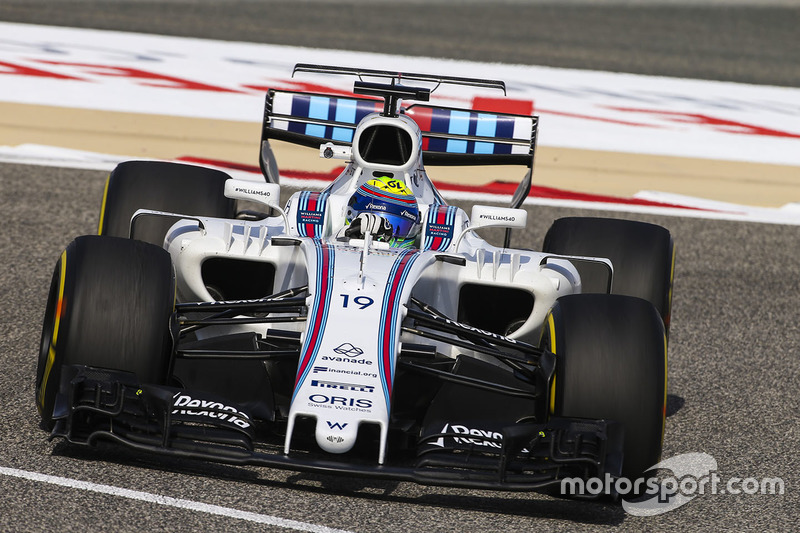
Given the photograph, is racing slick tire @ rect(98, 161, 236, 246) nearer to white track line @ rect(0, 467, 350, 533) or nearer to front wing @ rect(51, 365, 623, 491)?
front wing @ rect(51, 365, 623, 491)

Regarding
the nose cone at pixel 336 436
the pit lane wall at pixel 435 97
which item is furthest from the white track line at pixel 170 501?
the pit lane wall at pixel 435 97

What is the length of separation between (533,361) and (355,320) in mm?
856

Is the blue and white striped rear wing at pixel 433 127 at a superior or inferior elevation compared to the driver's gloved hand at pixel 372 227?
superior

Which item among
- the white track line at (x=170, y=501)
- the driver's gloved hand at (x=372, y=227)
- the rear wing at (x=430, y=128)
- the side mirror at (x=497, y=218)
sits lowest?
the white track line at (x=170, y=501)

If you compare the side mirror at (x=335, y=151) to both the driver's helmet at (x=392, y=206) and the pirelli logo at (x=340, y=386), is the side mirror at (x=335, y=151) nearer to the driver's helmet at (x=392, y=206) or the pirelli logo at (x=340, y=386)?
the driver's helmet at (x=392, y=206)

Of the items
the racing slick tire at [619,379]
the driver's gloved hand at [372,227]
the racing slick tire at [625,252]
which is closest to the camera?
the racing slick tire at [619,379]

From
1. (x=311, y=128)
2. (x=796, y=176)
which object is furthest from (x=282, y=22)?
(x=311, y=128)

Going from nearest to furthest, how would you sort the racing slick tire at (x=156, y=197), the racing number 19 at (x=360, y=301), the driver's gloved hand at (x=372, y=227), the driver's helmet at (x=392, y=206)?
the racing number 19 at (x=360, y=301) → the driver's gloved hand at (x=372, y=227) → the driver's helmet at (x=392, y=206) → the racing slick tire at (x=156, y=197)

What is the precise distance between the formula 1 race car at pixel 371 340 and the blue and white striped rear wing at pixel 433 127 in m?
0.77

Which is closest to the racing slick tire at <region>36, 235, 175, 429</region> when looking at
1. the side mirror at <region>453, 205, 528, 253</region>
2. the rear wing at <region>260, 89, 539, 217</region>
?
the side mirror at <region>453, 205, 528, 253</region>

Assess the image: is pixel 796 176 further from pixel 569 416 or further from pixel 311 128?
pixel 569 416

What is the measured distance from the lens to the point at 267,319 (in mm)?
5871

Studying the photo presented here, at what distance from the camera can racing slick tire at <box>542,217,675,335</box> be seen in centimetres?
728

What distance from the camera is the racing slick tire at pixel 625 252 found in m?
7.28
